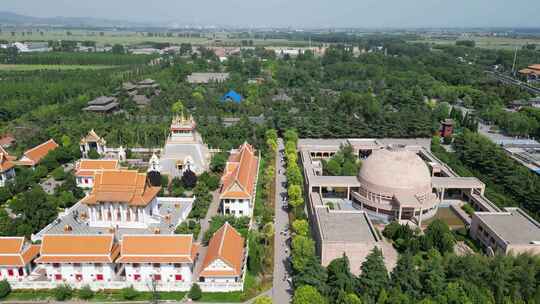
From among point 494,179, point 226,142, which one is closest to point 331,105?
point 226,142

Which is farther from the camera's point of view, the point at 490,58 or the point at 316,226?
the point at 490,58

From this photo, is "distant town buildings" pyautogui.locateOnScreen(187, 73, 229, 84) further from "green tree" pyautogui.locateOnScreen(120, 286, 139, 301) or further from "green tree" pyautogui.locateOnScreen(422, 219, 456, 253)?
"green tree" pyautogui.locateOnScreen(120, 286, 139, 301)

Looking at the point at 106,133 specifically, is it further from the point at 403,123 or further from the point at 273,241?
the point at 403,123

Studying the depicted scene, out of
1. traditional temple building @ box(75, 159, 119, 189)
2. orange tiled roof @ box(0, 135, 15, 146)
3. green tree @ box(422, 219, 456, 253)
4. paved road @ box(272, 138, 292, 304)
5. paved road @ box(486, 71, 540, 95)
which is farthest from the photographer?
paved road @ box(486, 71, 540, 95)

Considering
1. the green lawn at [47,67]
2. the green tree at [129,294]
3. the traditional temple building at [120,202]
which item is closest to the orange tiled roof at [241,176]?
the traditional temple building at [120,202]

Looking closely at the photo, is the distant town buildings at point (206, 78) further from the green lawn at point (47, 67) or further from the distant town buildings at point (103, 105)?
the green lawn at point (47, 67)

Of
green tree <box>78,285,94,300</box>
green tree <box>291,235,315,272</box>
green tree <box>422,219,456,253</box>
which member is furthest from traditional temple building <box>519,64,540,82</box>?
green tree <box>78,285,94,300</box>

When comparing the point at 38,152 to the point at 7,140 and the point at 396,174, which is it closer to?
the point at 7,140
